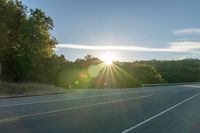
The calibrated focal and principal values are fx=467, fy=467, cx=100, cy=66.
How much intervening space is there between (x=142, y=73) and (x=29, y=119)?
92.4 meters

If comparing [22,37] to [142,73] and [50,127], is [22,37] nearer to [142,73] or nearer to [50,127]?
[50,127]

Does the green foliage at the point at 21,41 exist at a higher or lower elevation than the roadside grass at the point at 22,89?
higher

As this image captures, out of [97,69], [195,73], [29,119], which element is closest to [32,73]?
[97,69]

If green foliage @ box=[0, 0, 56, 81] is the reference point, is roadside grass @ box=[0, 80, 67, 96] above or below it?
below

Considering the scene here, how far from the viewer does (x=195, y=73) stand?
167 metres

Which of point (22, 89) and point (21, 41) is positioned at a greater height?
point (21, 41)

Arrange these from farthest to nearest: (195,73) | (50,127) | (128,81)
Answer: (195,73)
(128,81)
(50,127)

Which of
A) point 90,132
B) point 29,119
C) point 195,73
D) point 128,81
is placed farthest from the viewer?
point 195,73

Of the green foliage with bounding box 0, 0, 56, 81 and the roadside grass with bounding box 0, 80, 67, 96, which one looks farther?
the green foliage with bounding box 0, 0, 56, 81

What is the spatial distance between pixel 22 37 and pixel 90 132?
46001 millimetres

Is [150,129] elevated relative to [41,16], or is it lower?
lower

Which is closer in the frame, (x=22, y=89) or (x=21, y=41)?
(x=22, y=89)

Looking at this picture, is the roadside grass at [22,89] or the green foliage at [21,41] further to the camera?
the green foliage at [21,41]

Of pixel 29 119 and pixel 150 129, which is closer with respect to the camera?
pixel 150 129
